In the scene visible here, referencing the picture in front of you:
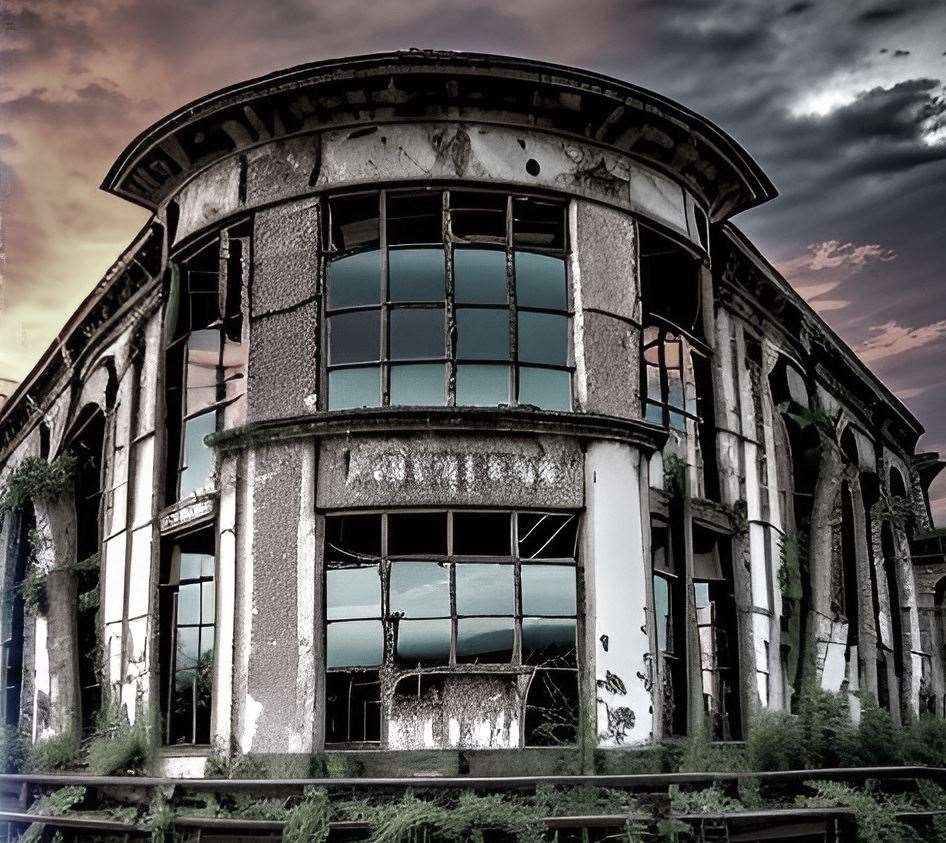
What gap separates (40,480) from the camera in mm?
19359

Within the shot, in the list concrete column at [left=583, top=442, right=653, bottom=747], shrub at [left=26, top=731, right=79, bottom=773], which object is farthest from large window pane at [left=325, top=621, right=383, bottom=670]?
shrub at [left=26, top=731, right=79, bottom=773]

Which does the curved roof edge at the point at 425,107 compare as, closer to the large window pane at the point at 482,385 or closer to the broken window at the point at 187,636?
the large window pane at the point at 482,385

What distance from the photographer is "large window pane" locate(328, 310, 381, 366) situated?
43.9ft

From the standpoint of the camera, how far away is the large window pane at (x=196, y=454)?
1475 centimetres

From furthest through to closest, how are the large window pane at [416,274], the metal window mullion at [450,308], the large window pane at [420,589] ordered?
1. the large window pane at [416,274]
2. the metal window mullion at [450,308]
3. the large window pane at [420,589]

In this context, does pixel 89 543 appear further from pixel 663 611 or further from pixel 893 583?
pixel 893 583

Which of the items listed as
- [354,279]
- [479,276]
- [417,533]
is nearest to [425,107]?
[479,276]

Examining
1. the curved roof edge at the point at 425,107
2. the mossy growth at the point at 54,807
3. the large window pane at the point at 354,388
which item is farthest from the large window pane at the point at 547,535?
the mossy growth at the point at 54,807

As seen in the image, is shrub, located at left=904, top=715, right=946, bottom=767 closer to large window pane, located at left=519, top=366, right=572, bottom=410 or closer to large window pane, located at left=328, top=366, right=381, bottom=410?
large window pane, located at left=519, top=366, right=572, bottom=410

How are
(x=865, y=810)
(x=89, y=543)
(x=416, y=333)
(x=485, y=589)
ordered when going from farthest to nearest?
(x=89, y=543) < (x=416, y=333) < (x=485, y=589) < (x=865, y=810)

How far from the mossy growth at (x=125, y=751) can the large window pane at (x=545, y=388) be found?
6186mm

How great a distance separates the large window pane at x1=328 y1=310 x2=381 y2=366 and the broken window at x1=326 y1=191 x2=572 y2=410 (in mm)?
12

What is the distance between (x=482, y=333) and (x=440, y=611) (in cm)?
334

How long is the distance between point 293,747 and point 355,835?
3.01m
